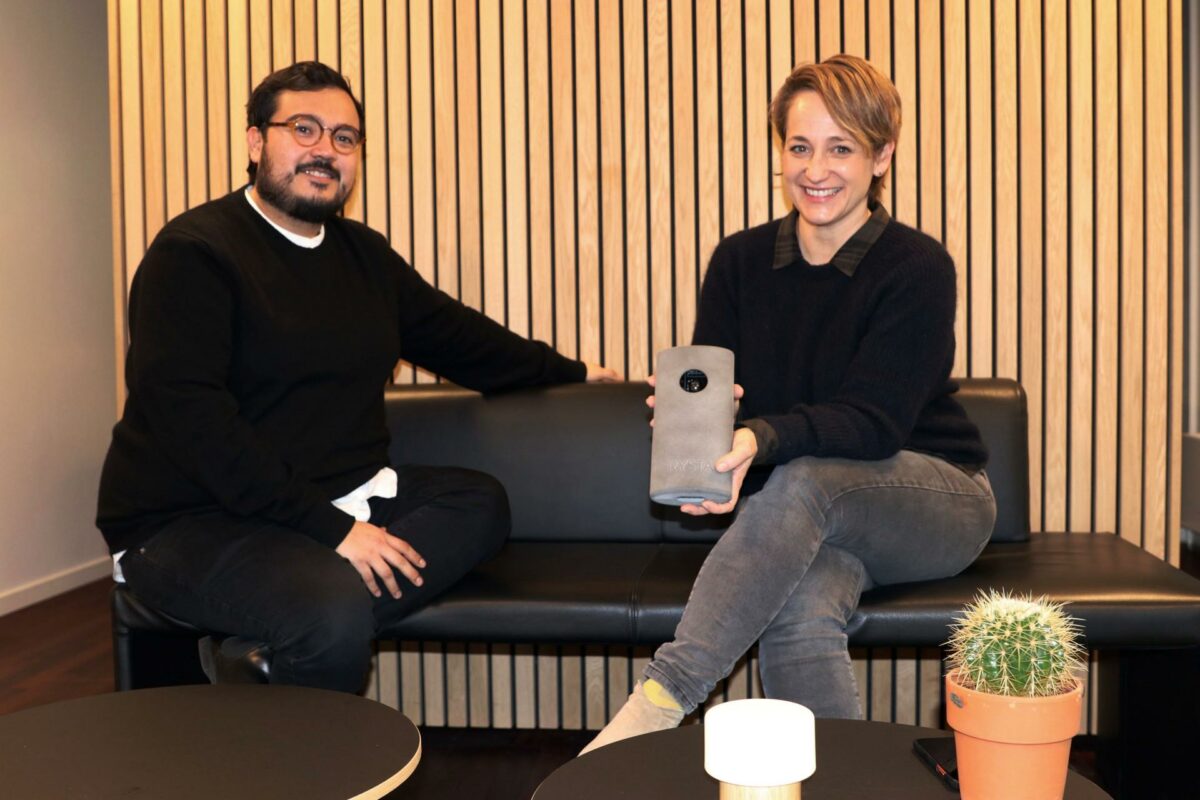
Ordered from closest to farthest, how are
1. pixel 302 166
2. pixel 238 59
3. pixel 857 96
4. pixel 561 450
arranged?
1. pixel 857 96
2. pixel 302 166
3. pixel 561 450
4. pixel 238 59

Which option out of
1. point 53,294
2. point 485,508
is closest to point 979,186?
point 485,508

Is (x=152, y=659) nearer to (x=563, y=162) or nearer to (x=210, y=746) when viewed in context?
(x=210, y=746)

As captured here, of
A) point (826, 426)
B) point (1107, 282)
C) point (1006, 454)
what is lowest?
point (1006, 454)

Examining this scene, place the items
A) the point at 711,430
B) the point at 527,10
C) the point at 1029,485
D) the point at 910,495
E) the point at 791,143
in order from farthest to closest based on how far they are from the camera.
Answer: the point at 527,10 < the point at 1029,485 < the point at 791,143 < the point at 910,495 < the point at 711,430

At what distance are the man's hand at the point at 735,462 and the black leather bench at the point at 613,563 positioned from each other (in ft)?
1.15

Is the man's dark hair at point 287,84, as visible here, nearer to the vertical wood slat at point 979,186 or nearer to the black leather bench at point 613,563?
the black leather bench at point 613,563

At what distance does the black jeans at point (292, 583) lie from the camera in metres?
2.40

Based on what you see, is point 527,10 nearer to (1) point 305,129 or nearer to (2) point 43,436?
(1) point 305,129

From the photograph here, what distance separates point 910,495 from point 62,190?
15.7ft

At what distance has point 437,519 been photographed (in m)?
2.76

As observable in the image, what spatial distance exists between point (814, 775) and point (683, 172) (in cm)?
225

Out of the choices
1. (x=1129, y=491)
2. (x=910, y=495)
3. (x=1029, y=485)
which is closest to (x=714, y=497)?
(x=910, y=495)

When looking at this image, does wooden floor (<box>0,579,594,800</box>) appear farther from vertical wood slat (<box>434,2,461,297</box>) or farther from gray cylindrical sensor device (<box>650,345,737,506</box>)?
vertical wood slat (<box>434,2,461,297</box>)

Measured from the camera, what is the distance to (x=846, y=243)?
2.71 m
